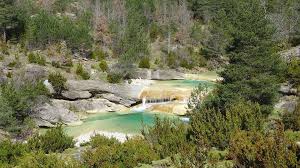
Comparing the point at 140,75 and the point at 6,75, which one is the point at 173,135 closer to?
the point at 6,75

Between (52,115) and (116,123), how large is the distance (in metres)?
5.11

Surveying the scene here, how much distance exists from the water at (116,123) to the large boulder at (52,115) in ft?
3.67

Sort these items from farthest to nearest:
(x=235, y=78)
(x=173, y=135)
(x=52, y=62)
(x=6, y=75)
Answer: (x=52, y=62)
(x=6, y=75)
(x=235, y=78)
(x=173, y=135)

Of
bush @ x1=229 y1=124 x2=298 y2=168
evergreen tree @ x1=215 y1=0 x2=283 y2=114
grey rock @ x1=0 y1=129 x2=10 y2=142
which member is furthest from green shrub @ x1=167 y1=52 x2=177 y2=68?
bush @ x1=229 y1=124 x2=298 y2=168

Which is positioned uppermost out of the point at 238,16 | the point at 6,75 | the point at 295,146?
the point at 238,16

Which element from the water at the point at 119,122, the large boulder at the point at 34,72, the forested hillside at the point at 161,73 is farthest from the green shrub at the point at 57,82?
the water at the point at 119,122

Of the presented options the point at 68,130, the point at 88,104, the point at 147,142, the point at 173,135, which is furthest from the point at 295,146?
the point at 88,104

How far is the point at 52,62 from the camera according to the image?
4784 centimetres

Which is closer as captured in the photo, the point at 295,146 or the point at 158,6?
the point at 295,146

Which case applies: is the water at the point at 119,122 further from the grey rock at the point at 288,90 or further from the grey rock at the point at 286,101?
the grey rock at the point at 288,90

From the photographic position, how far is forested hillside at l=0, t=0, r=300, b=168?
13.6 m

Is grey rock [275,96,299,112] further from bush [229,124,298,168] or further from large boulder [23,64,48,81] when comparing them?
large boulder [23,64,48,81]

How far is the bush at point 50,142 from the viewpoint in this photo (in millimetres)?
19375

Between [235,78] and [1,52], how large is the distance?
32933mm
